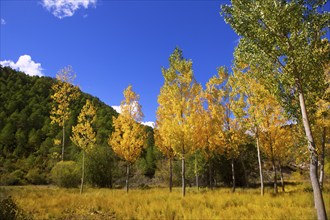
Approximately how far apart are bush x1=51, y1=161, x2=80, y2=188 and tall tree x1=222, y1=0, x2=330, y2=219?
28.5m

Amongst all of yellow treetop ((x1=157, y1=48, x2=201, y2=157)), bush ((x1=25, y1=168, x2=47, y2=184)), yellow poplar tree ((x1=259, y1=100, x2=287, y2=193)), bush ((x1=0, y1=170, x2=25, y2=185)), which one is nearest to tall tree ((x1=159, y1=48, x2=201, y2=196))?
yellow treetop ((x1=157, y1=48, x2=201, y2=157))

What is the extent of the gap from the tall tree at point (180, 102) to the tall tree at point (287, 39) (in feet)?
24.1

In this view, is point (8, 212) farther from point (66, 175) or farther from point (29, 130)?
point (29, 130)

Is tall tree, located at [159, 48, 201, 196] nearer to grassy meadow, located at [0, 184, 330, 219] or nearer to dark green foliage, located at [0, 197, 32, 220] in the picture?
grassy meadow, located at [0, 184, 330, 219]

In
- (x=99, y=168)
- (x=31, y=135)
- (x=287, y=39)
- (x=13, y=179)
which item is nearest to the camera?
(x=287, y=39)

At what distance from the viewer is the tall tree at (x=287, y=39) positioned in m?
9.75

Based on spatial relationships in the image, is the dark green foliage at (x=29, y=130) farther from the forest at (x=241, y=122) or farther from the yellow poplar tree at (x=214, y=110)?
the yellow poplar tree at (x=214, y=110)

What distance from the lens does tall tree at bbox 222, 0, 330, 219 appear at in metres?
9.75

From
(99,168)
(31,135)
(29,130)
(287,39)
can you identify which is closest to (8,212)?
(287,39)

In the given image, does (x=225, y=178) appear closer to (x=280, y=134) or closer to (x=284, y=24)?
(x=280, y=134)

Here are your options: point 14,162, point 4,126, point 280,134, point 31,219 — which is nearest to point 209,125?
point 280,134

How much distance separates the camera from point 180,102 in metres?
17.5

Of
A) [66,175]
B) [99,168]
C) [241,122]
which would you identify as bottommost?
[66,175]

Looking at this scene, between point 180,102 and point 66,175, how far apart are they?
71.0ft
